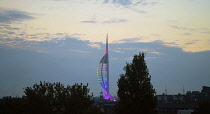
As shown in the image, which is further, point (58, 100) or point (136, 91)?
point (58, 100)

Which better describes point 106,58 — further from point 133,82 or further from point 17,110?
point 133,82

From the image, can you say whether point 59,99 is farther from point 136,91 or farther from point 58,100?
point 136,91

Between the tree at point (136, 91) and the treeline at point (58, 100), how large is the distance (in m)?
11.4

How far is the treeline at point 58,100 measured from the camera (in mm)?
48125

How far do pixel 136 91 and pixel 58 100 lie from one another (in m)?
16.1

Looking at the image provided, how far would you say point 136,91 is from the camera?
37.5 m

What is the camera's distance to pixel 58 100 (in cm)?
4944

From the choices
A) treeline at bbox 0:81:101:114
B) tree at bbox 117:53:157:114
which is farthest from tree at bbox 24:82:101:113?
tree at bbox 117:53:157:114

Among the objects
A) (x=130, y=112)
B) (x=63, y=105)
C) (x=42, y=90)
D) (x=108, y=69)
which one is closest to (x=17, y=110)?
(x=42, y=90)

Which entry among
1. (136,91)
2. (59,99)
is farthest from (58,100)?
(136,91)

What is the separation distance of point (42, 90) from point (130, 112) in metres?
19.0

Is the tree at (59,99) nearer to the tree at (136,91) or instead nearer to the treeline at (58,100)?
the treeline at (58,100)

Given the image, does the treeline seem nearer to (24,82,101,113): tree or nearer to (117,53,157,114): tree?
(24,82,101,113): tree

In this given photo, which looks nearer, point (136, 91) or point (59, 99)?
point (136, 91)
